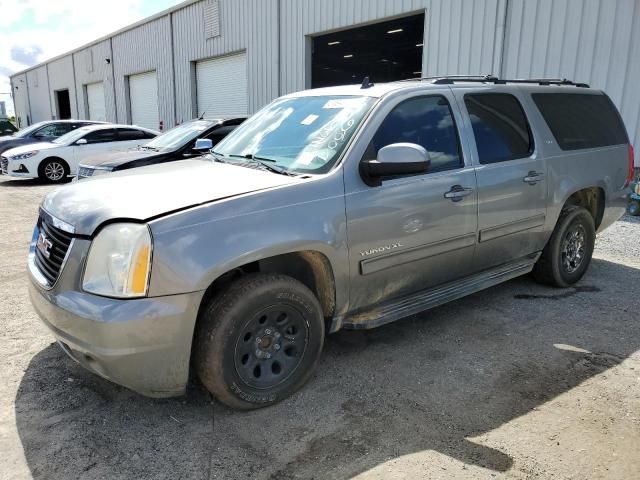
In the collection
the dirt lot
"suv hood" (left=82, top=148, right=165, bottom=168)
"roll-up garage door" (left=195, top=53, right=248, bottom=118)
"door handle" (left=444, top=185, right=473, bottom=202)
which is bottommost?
the dirt lot

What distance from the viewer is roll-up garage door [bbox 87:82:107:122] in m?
28.3

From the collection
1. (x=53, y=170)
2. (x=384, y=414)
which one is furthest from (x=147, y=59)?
(x=384, y=414)

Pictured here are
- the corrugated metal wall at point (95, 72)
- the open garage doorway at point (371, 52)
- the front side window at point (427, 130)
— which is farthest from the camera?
the corrugated metal wall at point (95, 72)

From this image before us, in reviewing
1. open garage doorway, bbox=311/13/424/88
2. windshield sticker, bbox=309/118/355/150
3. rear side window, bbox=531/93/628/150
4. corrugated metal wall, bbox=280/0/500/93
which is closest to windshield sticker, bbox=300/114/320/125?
windshield sticker, bbox=309/118/355/150

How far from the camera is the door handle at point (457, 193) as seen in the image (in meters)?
3.70

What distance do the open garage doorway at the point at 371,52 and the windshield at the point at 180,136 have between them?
258 inches

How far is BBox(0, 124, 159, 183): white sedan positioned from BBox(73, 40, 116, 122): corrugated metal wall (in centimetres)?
1394

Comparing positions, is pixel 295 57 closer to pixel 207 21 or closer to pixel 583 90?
pixel 207 21

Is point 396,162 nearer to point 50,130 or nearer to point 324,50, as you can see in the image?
point 50,130

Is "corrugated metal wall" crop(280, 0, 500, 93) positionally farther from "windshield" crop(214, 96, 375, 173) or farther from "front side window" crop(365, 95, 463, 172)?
"windshield" crop(214, 96, 375, 173)

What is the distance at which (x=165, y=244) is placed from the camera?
8.29 ft

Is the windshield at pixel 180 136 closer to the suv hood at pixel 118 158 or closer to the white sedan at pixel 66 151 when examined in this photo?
the suv hood at pixel 118 158

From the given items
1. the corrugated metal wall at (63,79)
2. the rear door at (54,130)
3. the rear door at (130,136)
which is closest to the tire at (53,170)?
the rear door at (130,136)

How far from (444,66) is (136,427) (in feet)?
33.4
